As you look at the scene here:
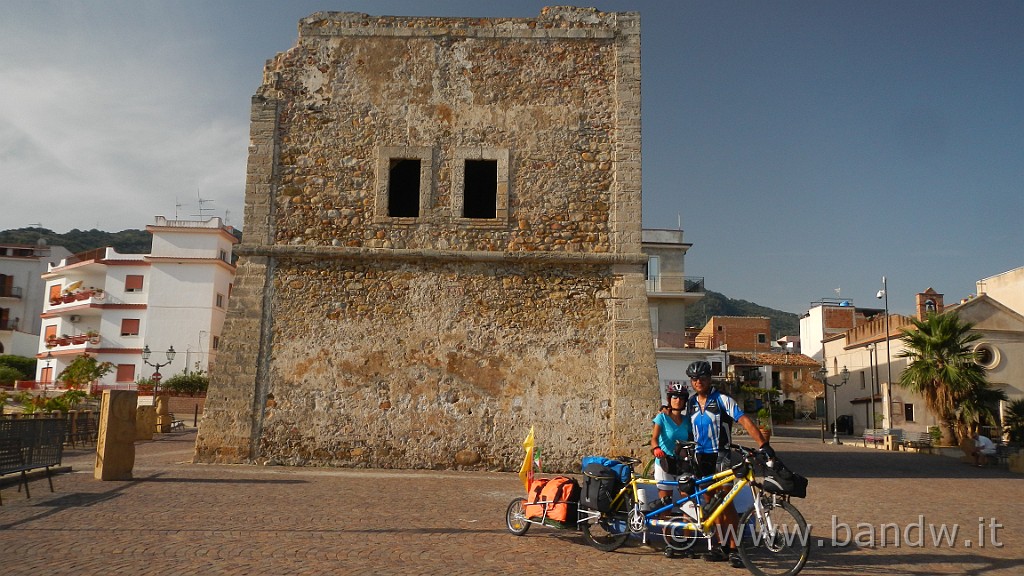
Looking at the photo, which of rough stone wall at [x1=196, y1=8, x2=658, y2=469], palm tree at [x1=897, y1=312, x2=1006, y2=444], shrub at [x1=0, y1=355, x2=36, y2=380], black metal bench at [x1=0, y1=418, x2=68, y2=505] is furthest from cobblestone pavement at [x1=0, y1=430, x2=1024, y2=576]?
shrub at [x1=0, y1=355, x2=36, y2=380]

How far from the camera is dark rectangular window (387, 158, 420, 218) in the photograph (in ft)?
47.2

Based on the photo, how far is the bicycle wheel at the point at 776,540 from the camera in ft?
17.7

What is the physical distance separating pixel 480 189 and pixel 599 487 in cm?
930

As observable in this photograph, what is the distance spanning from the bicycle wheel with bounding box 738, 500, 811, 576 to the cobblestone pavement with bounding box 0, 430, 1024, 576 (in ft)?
1.05

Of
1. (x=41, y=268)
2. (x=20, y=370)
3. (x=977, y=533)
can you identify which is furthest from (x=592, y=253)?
(x=41, y=268)

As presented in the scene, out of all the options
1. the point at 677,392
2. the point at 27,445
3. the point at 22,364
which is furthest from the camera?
the point at 22,364

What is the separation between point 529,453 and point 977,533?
4809 millimetres

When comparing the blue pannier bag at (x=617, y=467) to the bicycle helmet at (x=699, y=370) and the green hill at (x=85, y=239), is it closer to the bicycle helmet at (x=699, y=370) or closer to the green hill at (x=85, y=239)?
the bicycle helmet at (x=699, y=370)

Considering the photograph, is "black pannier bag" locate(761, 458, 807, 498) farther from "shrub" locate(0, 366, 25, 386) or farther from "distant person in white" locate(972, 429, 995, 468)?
"shrub" locate(0, 366, 25, 386)

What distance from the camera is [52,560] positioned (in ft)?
18.8

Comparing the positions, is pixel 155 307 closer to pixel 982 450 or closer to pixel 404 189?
pixel 404 189

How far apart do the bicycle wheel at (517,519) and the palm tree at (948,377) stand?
19.4 metres

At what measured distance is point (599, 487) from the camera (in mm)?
6629

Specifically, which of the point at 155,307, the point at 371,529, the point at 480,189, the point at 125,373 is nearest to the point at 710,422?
the point at 371,529
